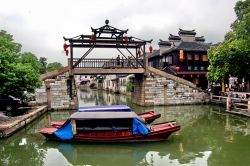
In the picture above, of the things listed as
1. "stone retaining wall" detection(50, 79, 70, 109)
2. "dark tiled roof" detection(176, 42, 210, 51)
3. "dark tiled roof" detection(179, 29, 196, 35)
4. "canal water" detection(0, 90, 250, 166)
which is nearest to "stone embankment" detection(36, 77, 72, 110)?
"stone retaining wall" detection(50, 79, 70, 109)

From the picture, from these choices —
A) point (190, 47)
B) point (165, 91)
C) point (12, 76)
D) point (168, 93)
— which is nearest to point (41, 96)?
point (12, 76)

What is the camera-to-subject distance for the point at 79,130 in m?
13.5

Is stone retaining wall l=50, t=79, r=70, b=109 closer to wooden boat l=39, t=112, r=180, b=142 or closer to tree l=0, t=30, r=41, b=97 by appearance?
tree l=0, t=30, r=41, b=97

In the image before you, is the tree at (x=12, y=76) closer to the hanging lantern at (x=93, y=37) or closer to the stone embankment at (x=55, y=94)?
the stone embankment at (x=55, y=94)

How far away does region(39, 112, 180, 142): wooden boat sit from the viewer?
13.2 m

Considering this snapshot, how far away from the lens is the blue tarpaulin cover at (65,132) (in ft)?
44.1

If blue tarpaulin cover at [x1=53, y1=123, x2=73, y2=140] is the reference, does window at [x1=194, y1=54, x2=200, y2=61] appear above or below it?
above

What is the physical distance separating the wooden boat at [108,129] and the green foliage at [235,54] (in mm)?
11131

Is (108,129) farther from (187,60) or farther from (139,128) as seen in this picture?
(187,60)

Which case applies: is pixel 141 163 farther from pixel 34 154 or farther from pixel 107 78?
pixel 107 78

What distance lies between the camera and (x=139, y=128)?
43.1ft

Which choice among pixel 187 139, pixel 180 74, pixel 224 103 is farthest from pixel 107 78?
pixel 187 139

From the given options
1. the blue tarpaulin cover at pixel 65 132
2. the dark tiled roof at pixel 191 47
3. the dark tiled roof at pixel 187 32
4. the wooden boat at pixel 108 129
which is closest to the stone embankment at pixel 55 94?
the wooden boat at pixel 108 129

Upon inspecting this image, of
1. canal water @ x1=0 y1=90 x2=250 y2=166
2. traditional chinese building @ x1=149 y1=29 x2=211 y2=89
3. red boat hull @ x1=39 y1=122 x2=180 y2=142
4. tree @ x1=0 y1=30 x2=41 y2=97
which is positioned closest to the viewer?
canal water @ x1=0 y1=90 x2=250 y2=166
